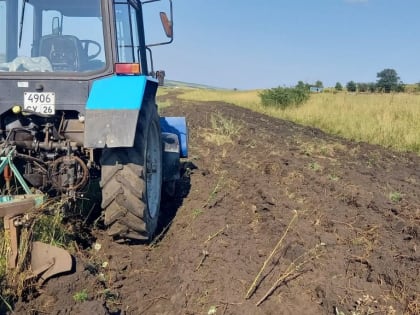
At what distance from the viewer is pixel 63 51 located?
445 centimetres

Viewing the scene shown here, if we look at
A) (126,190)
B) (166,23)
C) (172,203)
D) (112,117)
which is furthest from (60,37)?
(172,203)

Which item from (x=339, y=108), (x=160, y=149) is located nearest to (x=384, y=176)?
(x=160, y=149)

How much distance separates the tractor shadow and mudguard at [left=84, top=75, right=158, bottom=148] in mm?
1097

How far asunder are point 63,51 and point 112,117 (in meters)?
1.02

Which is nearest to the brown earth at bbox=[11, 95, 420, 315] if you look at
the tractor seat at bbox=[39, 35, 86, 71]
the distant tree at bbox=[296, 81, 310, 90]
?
the tractor seat at bbox=[39, 35, 86, 71]

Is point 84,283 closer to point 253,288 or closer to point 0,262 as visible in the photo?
point 0,262

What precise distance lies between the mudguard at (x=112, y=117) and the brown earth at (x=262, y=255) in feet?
2.75

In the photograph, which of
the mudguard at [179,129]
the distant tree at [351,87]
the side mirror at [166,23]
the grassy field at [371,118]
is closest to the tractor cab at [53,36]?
the side mirror at [166,23]

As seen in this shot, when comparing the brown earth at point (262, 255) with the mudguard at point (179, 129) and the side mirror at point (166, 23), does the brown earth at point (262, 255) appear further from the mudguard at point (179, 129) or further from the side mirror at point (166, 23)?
the side mirror at point (166, 23)

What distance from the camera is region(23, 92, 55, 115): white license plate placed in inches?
164

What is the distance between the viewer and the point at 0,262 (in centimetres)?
311

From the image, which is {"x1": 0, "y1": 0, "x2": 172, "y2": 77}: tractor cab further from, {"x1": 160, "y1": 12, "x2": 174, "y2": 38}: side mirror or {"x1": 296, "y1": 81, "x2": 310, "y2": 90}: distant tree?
{"x1": 296, "y1": 81, "x2": 310, "y2": 90}: distant tree

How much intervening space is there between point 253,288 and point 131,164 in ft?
4.23

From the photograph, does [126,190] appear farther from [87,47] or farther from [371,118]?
[371,118]
